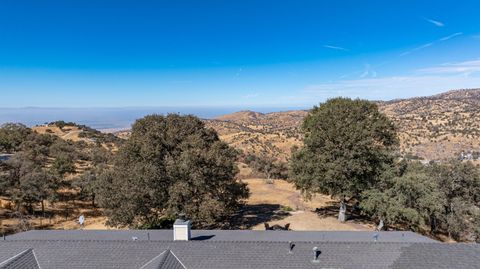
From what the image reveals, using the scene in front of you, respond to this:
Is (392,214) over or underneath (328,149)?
underneath

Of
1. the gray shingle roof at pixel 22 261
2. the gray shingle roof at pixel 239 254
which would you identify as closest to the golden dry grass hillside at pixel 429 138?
the gray shingle roof at pixel 239 254

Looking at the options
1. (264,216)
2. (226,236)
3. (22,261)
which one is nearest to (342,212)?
(264,216)

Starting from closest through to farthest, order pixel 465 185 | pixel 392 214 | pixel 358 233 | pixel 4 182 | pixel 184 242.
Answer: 1. pixel 184 242
2. pixel 358 233
3. pixel 392 214
4. pixel 465 185
5. pixel 4 182

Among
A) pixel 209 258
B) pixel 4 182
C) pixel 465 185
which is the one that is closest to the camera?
pixel 209 258

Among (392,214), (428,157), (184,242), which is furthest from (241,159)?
(184,242)

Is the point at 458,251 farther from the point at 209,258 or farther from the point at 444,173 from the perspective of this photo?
the point at 444,173

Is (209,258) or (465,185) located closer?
(209,258)

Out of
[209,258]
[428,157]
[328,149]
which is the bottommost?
[428,157]
